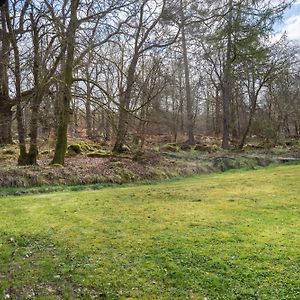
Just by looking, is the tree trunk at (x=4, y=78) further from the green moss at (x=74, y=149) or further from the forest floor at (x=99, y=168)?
the green moss at (x=74, y=149)

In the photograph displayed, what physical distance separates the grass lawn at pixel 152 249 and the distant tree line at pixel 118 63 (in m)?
4.54

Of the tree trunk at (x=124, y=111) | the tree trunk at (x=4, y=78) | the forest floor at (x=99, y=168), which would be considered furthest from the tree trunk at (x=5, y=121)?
the tree trunk at (x=124, y=111)

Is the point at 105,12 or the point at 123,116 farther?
the point at 123,116

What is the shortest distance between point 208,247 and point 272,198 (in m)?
3.28

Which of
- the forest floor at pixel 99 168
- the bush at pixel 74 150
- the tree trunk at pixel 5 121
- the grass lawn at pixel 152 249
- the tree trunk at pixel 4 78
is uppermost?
the tree trunk at pixel 4 78

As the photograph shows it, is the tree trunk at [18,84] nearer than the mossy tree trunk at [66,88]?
No

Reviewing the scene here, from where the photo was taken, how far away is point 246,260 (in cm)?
395

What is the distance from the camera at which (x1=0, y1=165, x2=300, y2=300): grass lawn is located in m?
3.48

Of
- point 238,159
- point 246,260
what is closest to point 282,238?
point 246,260

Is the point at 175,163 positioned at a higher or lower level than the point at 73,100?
lower

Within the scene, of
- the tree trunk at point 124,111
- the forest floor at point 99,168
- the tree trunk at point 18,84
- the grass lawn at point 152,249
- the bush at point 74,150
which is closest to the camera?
the grass lawn at point 152,249

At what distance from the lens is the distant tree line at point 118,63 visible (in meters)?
10.3

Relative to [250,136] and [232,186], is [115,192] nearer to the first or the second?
[232,186]

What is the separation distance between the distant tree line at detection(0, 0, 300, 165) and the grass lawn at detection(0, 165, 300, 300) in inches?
179
